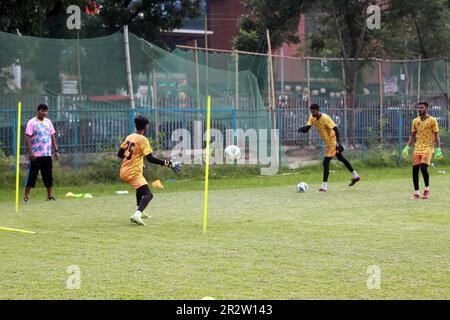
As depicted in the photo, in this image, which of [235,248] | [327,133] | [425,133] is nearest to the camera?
A: [235,248]

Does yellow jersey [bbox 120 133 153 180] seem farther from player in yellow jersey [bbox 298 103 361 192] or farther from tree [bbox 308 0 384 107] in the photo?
tree [bbox 308 0 384 107]

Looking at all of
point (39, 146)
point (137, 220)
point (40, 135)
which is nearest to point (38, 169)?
point (39, 146)

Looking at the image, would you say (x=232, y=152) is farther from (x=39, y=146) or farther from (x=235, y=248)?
(x=235, y=248)

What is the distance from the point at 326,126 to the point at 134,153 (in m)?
6.58

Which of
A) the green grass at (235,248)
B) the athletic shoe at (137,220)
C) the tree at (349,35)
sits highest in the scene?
the tree at (349,35)

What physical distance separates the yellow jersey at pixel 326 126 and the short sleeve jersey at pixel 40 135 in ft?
18.7

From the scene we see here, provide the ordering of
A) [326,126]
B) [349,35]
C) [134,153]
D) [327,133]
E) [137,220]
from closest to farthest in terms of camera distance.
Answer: [137,220] → [134,153] → [326,126] → [327,133] → [349,35]

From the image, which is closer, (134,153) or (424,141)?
(134,153)

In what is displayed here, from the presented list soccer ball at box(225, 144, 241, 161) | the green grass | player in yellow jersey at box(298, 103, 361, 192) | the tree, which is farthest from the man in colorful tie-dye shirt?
the tree

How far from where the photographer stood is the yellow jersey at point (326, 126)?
18.5 m

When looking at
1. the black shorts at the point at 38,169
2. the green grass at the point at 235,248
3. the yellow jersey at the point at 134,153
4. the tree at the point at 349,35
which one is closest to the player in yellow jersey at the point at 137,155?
the yellow jersey at the point at 134,153

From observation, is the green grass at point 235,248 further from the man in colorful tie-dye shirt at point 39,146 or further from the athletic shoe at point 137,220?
the man in colorful tie-dye shirt at point 39,146

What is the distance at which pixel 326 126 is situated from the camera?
18.5 meters

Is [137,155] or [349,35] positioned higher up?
[349,35]
